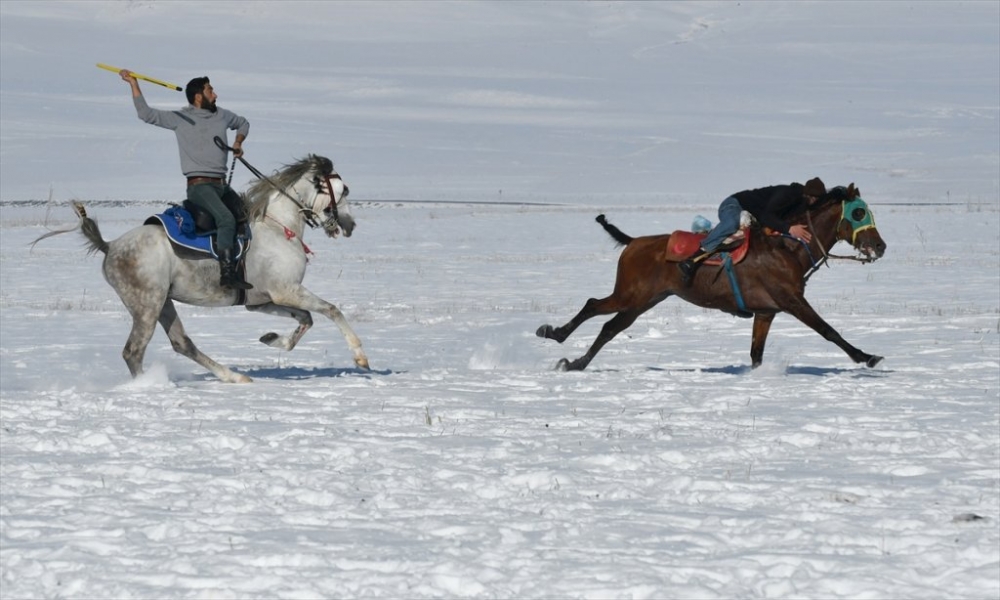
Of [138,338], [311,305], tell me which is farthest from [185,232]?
[311,305]

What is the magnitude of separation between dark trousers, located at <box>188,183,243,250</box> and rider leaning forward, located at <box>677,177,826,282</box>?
4.12 m

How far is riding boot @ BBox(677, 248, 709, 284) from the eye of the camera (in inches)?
544

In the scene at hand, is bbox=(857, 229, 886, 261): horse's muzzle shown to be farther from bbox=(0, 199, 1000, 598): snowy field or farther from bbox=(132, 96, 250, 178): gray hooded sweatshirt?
bbox=(132, 96, 250, 178): gray hooded sweatshirt

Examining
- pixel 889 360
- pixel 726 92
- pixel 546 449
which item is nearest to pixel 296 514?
pixel 546 449

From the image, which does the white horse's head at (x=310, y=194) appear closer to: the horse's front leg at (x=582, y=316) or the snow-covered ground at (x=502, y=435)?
the snow-covered ground at (x=502, y=435)

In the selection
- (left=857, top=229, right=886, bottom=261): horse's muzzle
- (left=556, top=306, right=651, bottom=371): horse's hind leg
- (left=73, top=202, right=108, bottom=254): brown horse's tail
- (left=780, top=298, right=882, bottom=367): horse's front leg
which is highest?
(left=73, top=202, right=108, bottom=254): brown horse's tail

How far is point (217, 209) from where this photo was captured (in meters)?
12.4

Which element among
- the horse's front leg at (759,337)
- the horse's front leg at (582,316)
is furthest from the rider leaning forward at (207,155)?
the horse's front leg at (759,337)

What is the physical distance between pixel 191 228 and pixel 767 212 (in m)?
5.14

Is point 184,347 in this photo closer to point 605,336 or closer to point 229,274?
point 229,274

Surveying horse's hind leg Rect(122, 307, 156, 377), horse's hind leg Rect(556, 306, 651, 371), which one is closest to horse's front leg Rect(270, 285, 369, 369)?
horse's hind leg Rect(122, 307, 156, 377)

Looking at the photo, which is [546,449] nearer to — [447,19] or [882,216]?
[882,216]

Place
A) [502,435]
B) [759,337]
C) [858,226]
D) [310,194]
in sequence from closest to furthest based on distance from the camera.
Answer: [502,435]
[310,194]
[858,226]
[759,337]

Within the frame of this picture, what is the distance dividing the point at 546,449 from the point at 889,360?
7.10m
